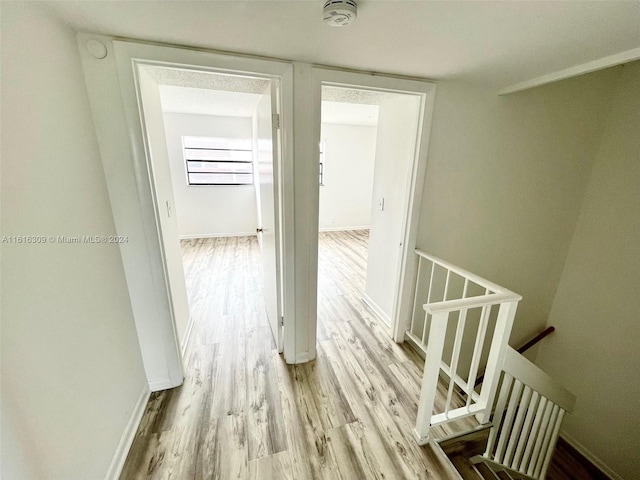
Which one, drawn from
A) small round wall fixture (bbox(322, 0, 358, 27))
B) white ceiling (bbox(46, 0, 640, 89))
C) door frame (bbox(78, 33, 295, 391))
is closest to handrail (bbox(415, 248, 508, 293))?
door frame (bbox(78, 33, 295, 391))

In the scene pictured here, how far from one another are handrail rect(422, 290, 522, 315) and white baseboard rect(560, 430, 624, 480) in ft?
8.57

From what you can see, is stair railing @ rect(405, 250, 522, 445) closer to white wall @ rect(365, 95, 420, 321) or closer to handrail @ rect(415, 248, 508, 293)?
handrail @ rect(415, 248, 508, 293)

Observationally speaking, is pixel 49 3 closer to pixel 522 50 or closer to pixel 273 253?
pixel 273 253

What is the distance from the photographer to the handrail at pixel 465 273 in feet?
4.38

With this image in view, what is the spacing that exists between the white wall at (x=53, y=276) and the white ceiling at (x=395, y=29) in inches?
10.8

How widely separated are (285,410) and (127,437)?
0.86 metres

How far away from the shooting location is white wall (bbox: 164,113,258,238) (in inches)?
182

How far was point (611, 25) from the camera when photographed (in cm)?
101

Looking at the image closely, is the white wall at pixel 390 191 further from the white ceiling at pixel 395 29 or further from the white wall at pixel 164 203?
the white wall at pixel 164 203

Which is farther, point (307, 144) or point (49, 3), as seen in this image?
point (307, 144)

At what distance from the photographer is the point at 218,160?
4.97 meters

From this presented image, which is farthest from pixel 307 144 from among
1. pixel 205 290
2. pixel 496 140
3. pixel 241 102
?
pixel 241 102

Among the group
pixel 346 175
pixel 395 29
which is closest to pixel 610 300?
pixel 395 29

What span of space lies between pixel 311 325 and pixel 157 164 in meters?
1.62
